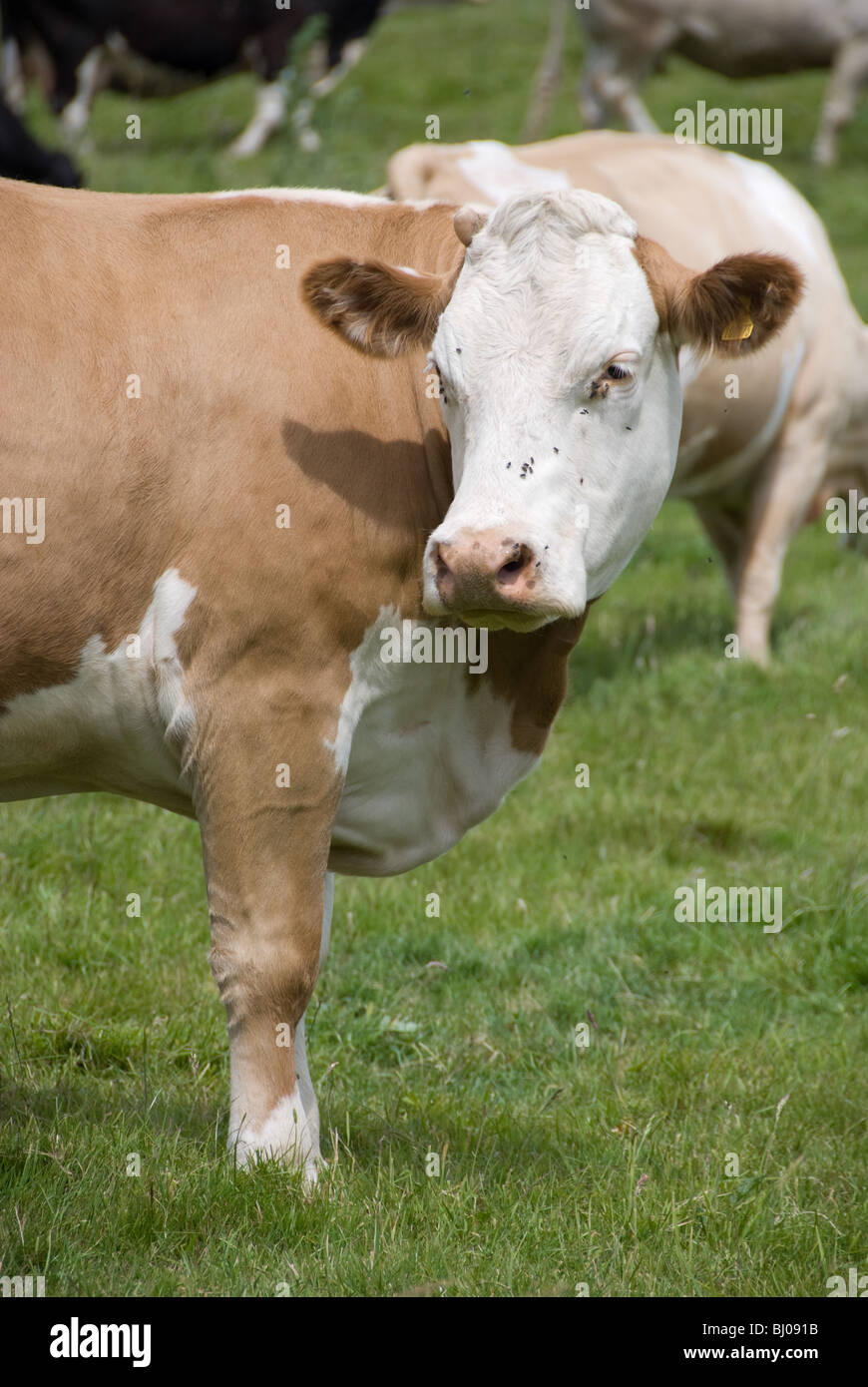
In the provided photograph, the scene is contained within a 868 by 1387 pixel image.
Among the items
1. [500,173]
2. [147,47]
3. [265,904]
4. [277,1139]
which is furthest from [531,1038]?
[147,47]

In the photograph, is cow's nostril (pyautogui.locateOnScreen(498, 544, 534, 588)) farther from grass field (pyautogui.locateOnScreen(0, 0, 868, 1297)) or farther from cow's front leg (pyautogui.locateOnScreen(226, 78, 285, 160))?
cow's front leg (pyautogui.locateOnScreen(226, 78, 285, 160))

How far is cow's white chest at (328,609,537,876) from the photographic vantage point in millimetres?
3449

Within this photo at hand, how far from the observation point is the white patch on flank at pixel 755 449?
7.42 metres

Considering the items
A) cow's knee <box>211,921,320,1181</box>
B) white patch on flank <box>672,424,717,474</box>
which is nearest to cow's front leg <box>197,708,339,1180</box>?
cow's knee <box>211,921,320,1181</box>

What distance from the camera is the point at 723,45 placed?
1584 centimetres

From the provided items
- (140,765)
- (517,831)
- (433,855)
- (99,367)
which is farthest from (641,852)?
(99,367)

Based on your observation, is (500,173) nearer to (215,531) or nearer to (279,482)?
(279,482)

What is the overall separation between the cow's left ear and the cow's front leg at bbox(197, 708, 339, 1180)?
1173 millimetres

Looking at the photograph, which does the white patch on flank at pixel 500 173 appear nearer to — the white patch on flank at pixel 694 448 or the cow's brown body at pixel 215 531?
the white patch on flank at pixel 694 448

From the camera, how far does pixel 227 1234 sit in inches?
128

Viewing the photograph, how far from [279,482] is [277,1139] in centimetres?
139

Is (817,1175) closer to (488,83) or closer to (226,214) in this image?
(226,214)
